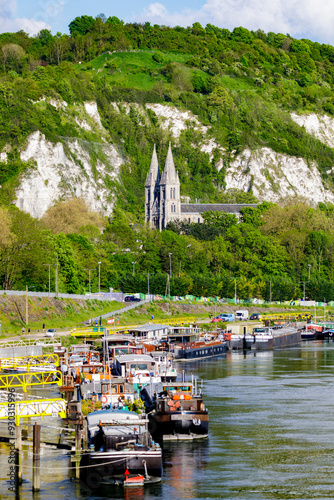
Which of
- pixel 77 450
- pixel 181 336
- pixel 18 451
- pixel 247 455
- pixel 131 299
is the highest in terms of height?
pixel 131 299

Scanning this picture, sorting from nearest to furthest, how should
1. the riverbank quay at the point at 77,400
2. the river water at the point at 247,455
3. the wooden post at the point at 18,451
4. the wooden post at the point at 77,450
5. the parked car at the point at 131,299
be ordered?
the river water at the point at 247,455, the wooden post at the point at 18,451, the wooden post at the point at 77,450, the riverbank quay at the point at 77,400, the parked car at the point at 131,299

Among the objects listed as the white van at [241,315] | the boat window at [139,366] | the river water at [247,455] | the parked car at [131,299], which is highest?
the parked car at [131,299]

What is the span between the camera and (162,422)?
160ft

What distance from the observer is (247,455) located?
46.3 metres

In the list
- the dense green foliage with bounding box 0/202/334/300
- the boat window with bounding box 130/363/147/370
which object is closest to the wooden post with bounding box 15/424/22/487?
the boat window with bounding box 130/363/147/370

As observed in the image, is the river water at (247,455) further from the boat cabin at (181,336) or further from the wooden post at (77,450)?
the boat cabin at (181,336)

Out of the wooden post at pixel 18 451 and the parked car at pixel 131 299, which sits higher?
the parked car at pixel 131 299

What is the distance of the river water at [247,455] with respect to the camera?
1544 inches

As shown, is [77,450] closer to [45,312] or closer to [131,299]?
[45,312]

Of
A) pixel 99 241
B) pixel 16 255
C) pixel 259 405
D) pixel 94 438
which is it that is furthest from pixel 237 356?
pixel 99 241

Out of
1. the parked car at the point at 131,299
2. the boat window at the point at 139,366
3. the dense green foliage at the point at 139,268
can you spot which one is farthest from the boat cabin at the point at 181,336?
the parked car at the point at 131,299

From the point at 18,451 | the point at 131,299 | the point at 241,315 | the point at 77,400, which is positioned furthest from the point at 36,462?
the point at 241,315

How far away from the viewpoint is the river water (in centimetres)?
3922

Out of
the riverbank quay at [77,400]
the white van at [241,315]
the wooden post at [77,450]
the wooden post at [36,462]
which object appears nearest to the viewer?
the wooden post at [36,462]
